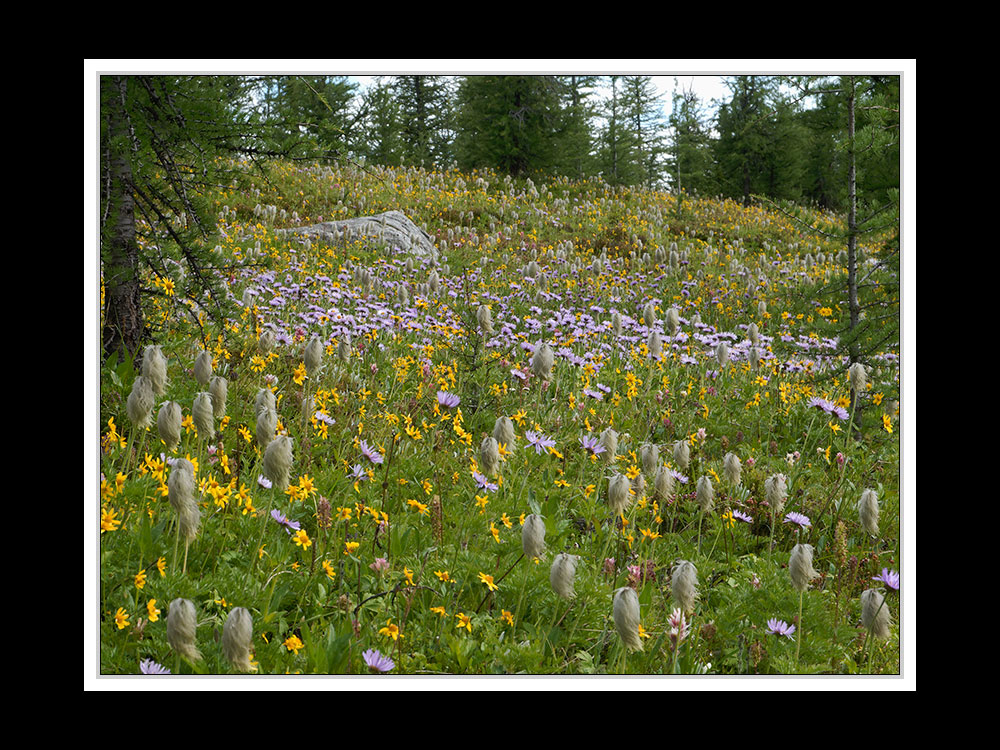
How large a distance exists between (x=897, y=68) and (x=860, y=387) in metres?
2.06

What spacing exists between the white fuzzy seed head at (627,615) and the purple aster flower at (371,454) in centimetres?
160

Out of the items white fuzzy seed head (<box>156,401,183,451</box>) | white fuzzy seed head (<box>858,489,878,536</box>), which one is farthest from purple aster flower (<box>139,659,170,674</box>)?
Answer: white fuzzy seed head (<box>858,489,878,536</box>)

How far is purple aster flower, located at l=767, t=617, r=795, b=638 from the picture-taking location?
3.02 metres

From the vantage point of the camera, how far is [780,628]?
303cm

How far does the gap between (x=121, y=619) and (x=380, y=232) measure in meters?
9.02

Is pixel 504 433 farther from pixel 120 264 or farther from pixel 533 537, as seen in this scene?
pixel 120 264

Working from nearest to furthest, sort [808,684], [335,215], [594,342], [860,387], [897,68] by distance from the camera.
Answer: [808,684]
[897,68]
[860,387]
[594,342]
[335,215]

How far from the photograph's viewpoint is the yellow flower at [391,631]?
246cm

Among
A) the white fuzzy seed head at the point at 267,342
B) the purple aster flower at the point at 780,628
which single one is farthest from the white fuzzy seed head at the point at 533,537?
the white fuzzy seed head at the point at 267,342

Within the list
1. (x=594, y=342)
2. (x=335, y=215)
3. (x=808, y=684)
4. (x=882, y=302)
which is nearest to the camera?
(x=808, y=684)

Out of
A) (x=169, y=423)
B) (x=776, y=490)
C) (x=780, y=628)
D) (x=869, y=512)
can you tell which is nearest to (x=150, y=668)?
(x=169, y=423)

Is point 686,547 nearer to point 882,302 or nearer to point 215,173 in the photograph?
point 882,302

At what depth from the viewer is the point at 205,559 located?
2.89 meters

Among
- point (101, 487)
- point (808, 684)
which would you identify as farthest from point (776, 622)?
point (101, 487)
